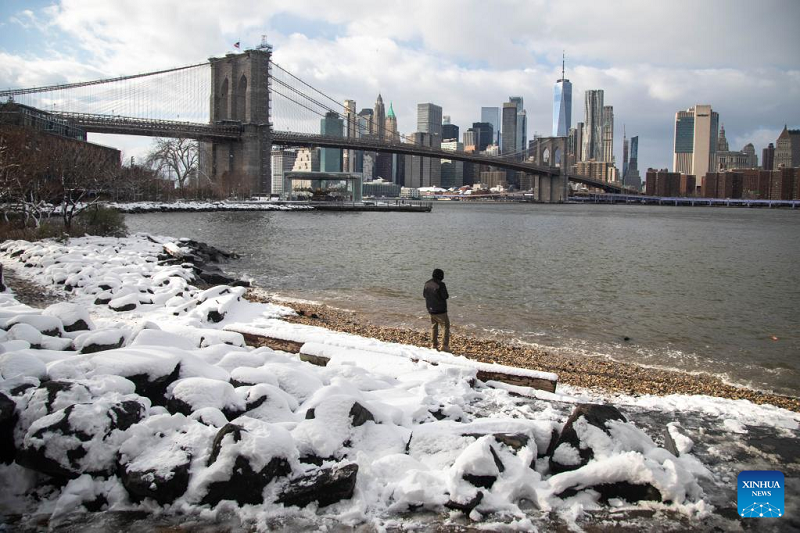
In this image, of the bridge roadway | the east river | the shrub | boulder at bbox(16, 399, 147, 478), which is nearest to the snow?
boulder at bbox(16, 399, 147, 478)

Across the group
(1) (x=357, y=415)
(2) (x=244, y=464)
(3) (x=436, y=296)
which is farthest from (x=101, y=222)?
(2) (x=244, y=464)

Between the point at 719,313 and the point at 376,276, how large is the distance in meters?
8.69

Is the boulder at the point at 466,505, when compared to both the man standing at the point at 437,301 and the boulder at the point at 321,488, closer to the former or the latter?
the boulder at the point at 321,488

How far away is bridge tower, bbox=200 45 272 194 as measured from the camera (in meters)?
73.9

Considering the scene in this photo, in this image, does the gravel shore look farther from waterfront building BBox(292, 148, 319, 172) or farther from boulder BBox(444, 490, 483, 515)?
waterfront building BBox(292, 148, 319, 172)

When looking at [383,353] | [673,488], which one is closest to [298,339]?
[383,353]

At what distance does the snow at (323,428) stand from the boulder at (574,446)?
2 centimetres

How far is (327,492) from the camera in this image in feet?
11.2

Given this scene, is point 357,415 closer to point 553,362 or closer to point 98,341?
point 98,341

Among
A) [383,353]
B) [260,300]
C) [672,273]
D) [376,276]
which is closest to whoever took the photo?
[383,353]

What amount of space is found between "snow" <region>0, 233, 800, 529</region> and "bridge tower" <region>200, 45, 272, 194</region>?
7136 centimetres

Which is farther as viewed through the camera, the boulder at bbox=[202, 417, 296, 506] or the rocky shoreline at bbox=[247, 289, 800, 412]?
the rocky shoreline at bbox=[247, 289, 800, 412]

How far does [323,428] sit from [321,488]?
1.60 feet

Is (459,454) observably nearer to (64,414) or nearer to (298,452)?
(298,452)
